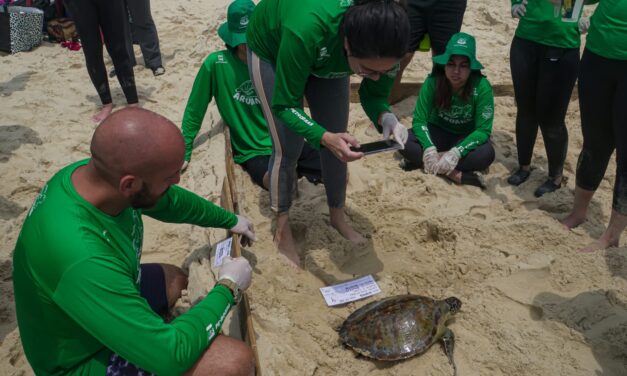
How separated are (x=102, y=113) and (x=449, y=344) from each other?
11.3 feet

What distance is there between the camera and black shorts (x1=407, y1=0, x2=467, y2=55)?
3.44 m

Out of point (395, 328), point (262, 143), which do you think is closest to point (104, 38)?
point (262, 143)

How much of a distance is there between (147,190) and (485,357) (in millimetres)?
1515

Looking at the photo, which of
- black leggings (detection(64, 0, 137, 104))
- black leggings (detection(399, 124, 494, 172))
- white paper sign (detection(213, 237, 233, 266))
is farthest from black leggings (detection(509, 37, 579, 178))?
black leggings (detection(64, 0, 137, 104))

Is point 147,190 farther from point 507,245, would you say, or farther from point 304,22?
point 507,245

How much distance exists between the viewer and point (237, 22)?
3.14 meters

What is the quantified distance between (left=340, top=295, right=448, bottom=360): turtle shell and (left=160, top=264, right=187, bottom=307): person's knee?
0.76 meters

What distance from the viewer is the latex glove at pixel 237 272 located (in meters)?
1.79

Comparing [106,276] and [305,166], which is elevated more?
[106,276]

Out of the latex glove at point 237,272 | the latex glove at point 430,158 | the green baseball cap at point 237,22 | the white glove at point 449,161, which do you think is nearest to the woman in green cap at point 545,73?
the white glove at point 449,161

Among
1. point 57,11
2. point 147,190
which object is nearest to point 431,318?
point 147,190

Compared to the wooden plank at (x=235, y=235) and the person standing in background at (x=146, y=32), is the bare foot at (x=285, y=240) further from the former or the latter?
the person standing in background at (x=146, y=32)

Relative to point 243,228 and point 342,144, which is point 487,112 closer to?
point 342,144

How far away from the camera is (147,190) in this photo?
1.51 m
